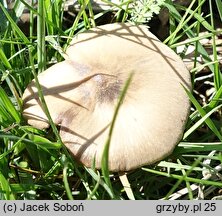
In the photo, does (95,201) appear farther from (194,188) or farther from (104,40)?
(104,40)

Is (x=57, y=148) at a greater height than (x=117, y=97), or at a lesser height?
lesser

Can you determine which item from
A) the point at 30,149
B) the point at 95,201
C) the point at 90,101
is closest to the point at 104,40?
the point at 90,101

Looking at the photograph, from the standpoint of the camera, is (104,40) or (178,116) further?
(104,40)

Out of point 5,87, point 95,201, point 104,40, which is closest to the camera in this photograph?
point 95,201

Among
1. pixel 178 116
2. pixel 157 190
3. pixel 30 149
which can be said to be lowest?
pixel 157 190

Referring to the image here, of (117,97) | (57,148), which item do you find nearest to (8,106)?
(57,148)

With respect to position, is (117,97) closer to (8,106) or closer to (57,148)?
(57,148)

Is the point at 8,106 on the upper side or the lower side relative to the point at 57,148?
upper

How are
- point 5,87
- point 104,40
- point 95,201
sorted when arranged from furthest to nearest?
point 5,87
point 104,40
point 95,201
